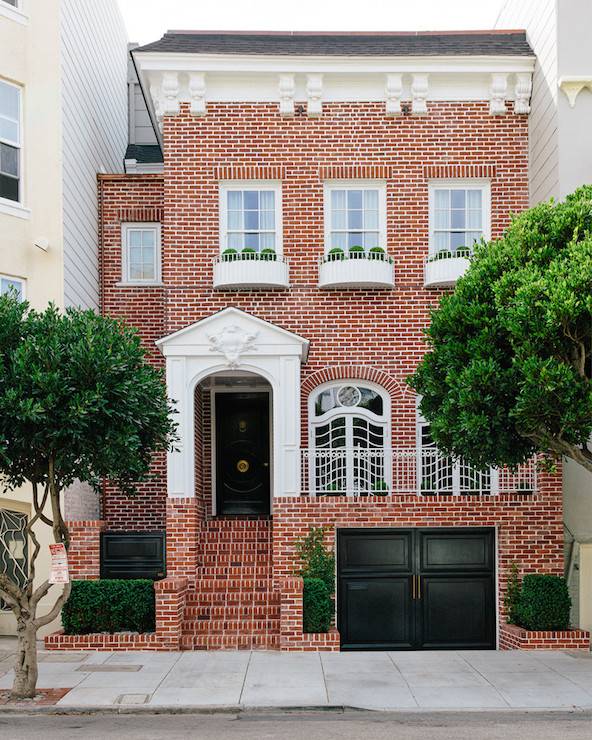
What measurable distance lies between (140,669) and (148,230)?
8935mm

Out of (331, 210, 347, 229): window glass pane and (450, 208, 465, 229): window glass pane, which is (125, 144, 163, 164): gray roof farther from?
(450, 208, 465, 229): window glass pane

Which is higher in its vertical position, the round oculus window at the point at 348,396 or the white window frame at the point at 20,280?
the white window frame at the point at 20,280

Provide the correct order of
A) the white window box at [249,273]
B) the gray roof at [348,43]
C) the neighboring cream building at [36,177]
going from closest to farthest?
the neighboring cream building at [36,177] < the white window box at [249,273] < the gray roof at [348,43]

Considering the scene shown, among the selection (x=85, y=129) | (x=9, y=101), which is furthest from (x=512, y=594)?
(x=9, y=101)

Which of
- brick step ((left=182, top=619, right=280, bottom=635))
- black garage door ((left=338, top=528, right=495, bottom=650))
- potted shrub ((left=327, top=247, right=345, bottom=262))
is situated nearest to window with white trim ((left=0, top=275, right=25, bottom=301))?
potted shrub ((left=327, top=247, right=345, bottom=262))

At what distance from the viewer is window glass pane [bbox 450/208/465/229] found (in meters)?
18.9

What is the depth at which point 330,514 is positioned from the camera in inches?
659

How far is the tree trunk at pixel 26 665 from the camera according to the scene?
12.3m

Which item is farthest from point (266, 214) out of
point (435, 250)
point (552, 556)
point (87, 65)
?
point (552, 556)

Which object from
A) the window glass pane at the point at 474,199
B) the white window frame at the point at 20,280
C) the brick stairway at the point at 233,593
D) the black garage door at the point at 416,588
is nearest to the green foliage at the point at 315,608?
the brick stairway at the point at 233,593

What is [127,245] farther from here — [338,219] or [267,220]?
[338,219]

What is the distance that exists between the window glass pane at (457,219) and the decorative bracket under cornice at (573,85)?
2784 millimetres

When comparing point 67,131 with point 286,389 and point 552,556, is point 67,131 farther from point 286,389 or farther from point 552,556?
point 552,556

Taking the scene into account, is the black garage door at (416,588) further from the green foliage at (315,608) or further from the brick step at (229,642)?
the brick step at (229,642)
